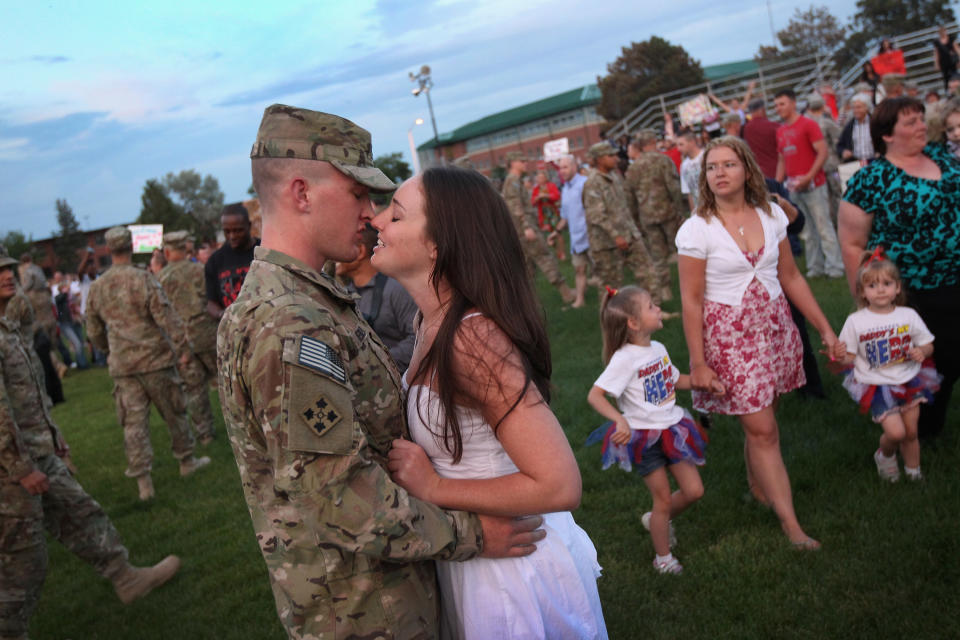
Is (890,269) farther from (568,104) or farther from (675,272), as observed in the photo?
(568,104)

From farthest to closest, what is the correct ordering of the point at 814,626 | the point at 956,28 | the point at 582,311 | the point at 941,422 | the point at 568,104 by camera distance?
the point at 568,104 < the point at 956,28 < the point at 582,311 < the point at 941,422 < the point at 814,626

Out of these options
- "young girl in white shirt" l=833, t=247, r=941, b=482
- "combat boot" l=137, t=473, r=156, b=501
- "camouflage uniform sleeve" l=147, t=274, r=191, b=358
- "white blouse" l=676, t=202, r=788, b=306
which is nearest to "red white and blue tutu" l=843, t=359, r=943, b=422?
"young girl in white shirt" l=833, t=247, r=941, b=482

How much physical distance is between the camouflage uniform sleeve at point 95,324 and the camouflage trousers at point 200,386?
1.15 metres

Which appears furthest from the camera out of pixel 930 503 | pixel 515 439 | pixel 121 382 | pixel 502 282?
pixel 121 382

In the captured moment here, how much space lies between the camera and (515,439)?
6.17ft

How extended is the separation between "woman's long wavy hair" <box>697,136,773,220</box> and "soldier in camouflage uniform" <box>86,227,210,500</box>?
5.34 m

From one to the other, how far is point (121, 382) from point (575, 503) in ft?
22.0

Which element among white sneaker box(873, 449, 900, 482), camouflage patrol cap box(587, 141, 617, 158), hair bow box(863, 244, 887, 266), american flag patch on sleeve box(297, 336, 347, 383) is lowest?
white sneaker box(873, 449, 900, 482)

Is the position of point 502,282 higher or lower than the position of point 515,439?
higher

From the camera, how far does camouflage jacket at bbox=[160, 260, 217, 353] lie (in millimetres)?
8555

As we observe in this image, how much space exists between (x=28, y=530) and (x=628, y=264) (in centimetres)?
800

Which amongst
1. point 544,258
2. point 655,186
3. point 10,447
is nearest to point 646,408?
point 10,447

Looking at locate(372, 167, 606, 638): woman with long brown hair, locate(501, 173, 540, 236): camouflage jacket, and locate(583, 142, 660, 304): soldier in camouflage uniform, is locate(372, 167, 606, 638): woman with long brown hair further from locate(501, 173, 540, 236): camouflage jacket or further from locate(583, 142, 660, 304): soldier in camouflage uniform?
locate(501, 173, 540, 236): camouflage jacket

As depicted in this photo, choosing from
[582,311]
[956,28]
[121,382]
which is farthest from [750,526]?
[956,28]
